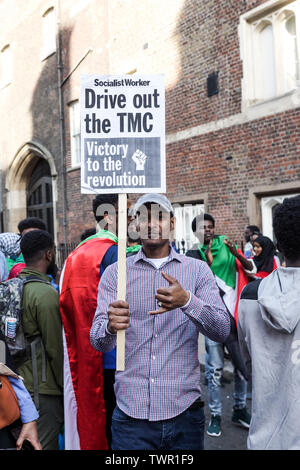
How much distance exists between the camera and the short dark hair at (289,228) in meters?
2.23

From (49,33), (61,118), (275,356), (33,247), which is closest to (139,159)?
(33,247)

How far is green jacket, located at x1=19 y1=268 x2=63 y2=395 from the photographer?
3.21 m

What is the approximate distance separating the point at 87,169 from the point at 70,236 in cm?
1365

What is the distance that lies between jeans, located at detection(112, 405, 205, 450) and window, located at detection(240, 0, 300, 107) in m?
7.87

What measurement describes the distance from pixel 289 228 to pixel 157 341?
92 centimetres

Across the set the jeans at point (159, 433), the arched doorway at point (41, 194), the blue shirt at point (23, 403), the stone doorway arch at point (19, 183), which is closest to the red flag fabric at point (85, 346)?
the jeans at point (159, 433)

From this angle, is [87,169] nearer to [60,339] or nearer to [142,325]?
[142,325]

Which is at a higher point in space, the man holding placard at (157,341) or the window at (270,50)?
the window at (270,50)

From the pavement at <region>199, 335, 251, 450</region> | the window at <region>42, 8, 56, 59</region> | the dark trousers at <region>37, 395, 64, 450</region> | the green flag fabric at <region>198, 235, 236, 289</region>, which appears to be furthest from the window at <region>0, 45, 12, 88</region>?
the dark trousers at <region>37, 395, 64, 450</region>

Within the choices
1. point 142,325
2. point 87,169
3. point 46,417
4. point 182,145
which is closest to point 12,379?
point 142,325

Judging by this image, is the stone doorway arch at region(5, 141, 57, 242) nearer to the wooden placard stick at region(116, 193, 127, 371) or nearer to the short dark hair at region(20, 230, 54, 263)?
the short dark hair at region(20, 230, 54, 263)

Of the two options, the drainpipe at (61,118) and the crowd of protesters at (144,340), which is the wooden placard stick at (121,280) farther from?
the drainpipe at (61,118)

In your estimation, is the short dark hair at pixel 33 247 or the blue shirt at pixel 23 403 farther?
the short dark hair at pixel 33 247

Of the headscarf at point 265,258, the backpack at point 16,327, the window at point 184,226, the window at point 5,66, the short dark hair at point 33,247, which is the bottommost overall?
the backpack at point 16,327
